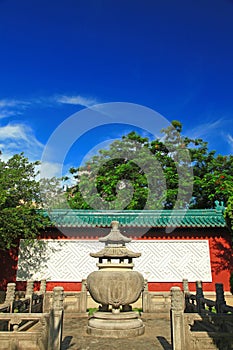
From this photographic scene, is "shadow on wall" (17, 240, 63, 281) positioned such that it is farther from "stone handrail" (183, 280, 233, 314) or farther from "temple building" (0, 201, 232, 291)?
"stone handrail" (183, 280, 233, 314)

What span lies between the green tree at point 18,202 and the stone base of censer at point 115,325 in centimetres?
468

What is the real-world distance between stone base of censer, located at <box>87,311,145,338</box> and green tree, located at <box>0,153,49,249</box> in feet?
15.3

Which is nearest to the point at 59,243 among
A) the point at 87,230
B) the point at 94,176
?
the point at 87,230

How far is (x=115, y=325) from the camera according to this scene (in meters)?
6.98

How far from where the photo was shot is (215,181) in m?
16.5

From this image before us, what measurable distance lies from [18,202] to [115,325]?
6.68 m

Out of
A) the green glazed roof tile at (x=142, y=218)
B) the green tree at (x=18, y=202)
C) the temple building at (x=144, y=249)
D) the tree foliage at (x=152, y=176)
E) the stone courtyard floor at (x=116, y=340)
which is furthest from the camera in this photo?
the tree foliage at (x=152, y=176)

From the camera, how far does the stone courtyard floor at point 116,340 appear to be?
6.05 meters

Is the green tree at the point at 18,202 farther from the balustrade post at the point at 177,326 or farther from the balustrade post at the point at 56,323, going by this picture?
the balustrade post at the point at 177,326

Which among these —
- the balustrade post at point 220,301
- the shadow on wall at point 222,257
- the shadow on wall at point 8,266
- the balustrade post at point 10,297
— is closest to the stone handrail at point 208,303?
the balustrade post at point 220,301

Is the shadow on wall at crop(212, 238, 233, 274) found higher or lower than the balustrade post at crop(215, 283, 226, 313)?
higher

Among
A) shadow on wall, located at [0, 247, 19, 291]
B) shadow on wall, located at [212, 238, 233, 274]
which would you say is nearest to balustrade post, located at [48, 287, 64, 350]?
shadow on wall, located at [0, 247, 19, 291]

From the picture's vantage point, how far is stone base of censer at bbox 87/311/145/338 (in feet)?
22.5

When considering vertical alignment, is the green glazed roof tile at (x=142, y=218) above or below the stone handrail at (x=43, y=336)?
above
